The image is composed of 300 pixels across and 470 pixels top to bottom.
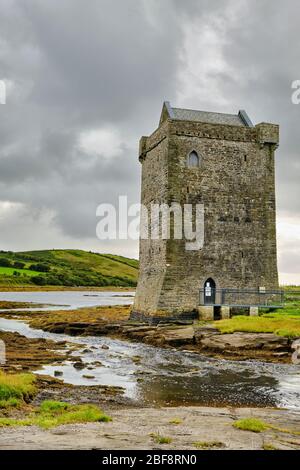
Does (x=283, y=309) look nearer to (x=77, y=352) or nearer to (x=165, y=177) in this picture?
(x=165, y=177)

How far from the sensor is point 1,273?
135500 mm

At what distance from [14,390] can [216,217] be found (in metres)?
24.8

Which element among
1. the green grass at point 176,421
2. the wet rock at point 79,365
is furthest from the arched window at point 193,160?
the green grass at point 176,421

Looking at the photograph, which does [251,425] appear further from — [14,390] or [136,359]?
[136,359]

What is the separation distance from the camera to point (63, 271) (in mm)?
158750

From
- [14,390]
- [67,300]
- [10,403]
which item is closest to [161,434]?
[10,403]

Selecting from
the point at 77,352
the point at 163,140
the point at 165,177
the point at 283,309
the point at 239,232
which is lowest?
Result: the point at 77,352

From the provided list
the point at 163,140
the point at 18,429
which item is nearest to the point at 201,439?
the point at 18,429

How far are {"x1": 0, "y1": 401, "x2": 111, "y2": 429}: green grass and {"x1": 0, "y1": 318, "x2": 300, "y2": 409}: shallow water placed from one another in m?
3.65

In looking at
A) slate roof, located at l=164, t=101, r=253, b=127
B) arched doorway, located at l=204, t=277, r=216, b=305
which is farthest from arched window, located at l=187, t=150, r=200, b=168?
arched doorway, located at l=204, t=277, r=216, b=305

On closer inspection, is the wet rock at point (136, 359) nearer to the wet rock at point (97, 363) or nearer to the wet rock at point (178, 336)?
the wet rock at point (97, 363)

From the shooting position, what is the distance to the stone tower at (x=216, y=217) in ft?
122

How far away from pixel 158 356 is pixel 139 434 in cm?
1714

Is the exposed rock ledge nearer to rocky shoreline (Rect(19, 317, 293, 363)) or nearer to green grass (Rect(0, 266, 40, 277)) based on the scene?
rocky shoreline (Rect(19, 317, 293, 363))
